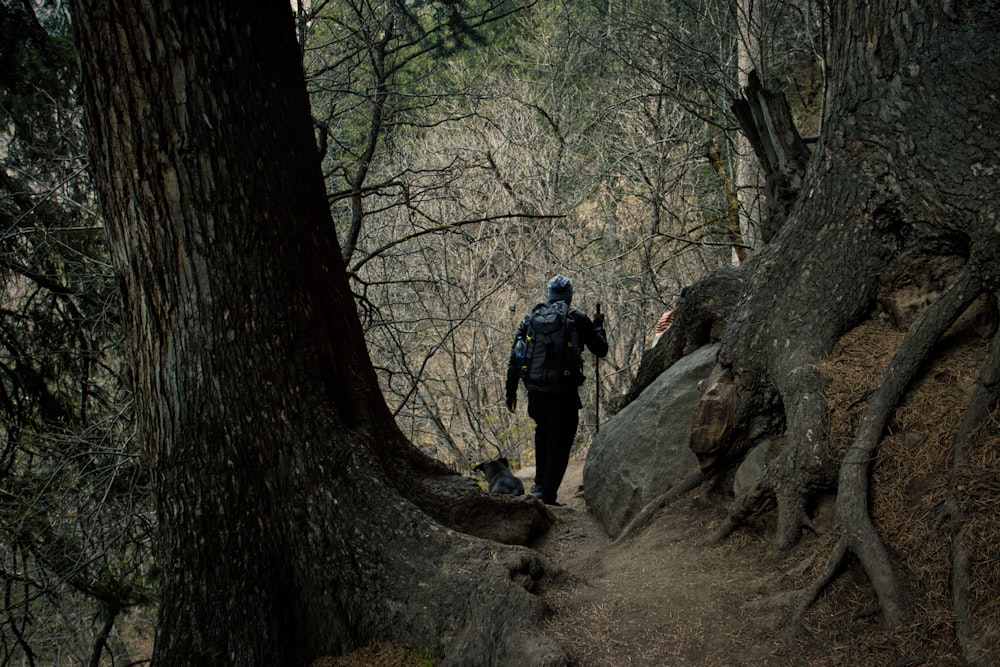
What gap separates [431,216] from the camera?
11.7 metres

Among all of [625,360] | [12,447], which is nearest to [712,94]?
[625,360]

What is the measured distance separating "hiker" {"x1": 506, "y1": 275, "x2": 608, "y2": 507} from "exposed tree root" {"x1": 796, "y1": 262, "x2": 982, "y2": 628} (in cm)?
342

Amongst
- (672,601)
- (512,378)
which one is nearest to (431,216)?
(512,378)

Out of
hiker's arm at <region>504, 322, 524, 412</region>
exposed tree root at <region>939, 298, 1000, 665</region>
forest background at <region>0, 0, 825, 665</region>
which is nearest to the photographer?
exposed tree root at <region>939, 298, 1000, 665</region>

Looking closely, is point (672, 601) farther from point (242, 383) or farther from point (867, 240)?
point (242, 383)

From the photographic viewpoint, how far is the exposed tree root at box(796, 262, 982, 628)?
131 inches

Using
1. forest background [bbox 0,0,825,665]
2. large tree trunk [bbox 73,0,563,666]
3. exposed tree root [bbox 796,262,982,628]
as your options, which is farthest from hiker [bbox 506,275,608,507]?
exposed tree root [bbox 796,262,982,628]

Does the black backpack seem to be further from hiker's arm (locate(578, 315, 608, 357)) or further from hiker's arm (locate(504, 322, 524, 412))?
hiker's arm (locate(504, 322, 524, 412))

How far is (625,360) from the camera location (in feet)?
47.8

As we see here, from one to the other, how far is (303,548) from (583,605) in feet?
4.87

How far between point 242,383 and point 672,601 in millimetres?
2464

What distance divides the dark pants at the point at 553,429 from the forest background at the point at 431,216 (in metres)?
1.31

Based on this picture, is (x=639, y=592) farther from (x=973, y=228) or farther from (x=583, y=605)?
(x=973, y=228)

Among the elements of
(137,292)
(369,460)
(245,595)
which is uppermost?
(137,292)
